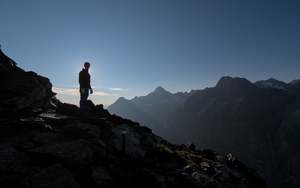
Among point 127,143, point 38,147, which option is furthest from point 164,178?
point 38,147

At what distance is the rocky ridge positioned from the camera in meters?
5.78

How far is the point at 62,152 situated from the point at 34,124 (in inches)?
121

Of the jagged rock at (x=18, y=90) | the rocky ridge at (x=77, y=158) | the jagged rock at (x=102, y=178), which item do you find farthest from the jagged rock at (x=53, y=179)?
the jagged rock at (x=18, y=90)

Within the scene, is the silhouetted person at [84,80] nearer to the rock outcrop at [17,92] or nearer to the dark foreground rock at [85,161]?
the rock outcrop at [17,92]

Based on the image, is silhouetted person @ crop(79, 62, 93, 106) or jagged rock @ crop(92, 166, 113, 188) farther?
silhouetted person @ crop(79, 62, 93, 106)

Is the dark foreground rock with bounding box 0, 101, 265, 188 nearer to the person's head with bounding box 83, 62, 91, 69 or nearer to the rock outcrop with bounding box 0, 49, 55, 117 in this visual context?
the rock outcrop with bounding box 0, 49, 55, 117

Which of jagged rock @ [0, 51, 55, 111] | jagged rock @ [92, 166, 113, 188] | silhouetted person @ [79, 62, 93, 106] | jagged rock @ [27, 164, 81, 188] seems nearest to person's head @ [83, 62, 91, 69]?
silhouetted person @ [79, 62, 93, 106]

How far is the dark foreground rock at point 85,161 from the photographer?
5.72 meters

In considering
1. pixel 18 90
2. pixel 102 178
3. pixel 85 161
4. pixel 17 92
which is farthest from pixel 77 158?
pixel 18 90

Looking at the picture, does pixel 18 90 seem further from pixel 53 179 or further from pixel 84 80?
pixel 53 179

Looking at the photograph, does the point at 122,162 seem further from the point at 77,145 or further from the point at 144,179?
the point at 77,145

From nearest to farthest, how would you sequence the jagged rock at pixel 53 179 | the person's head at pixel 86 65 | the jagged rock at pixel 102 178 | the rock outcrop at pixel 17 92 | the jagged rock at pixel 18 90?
the jagged rock at pixel 53 179 < the jagged rock at pixel 102 178 < the rock outcrop at pixel 17 92 < the jagged rock at pixel 18 90 < the person's head at pixel 86 65

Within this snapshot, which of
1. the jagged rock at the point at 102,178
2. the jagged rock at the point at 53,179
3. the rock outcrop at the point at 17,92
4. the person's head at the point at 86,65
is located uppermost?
the person's head at the point at 86,65

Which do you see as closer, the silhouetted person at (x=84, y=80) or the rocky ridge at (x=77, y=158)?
the rocky ridge at (x=77, y=158)
